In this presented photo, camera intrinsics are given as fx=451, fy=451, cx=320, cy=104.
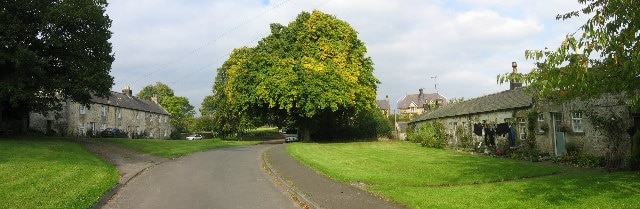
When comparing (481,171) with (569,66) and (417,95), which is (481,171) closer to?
(569,66)

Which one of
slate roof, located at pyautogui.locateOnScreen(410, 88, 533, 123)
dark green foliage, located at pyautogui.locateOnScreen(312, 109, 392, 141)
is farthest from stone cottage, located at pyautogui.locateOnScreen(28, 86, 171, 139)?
slate roof, located at pyautogui.locateOnScreen(410, 88, 533, 123)

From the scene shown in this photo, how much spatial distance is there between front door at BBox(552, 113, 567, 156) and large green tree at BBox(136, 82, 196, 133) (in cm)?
7288

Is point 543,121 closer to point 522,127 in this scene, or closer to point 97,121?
point 522,127

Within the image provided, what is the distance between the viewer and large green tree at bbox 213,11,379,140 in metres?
37.7

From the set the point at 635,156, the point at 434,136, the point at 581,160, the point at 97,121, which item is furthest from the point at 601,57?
the point at 97,121

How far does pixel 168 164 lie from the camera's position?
22.2m

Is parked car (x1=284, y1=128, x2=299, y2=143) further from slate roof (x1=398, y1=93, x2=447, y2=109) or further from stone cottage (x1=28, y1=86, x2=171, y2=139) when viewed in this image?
slate roof (x1=398, y1=93, x2=447, y2=109)

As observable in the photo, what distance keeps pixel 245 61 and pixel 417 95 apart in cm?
8143

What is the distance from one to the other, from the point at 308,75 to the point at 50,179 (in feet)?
82.6

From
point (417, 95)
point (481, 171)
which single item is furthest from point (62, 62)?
point (417, 95)

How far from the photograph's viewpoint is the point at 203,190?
13812 mm

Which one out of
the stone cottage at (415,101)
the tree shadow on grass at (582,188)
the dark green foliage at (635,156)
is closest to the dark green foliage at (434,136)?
the dark green foliage at (635,156)

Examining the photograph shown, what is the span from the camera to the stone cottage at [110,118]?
1850 inches

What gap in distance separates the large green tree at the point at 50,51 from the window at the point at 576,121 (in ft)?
93.2
